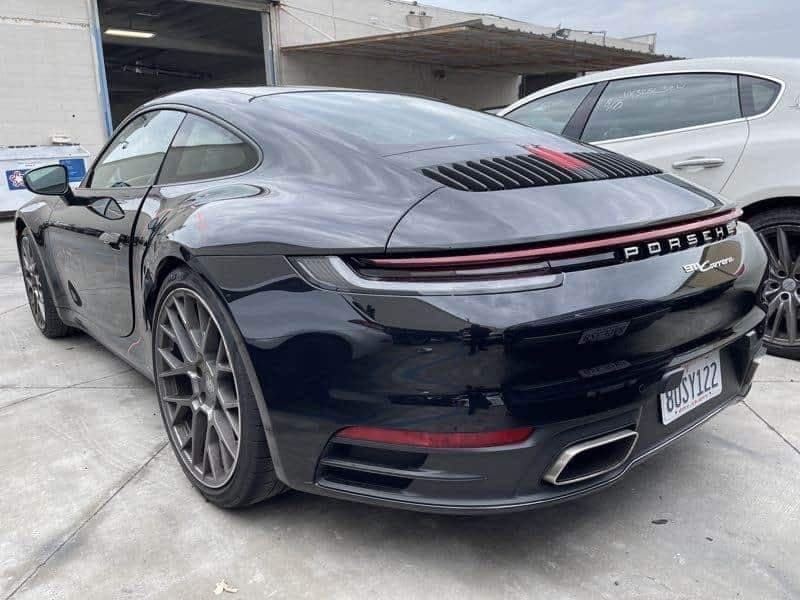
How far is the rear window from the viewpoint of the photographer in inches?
85.5

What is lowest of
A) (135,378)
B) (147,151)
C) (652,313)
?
(135,378)

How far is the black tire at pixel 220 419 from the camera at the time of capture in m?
1.90

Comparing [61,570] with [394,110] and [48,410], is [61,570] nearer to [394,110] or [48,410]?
[48,410]

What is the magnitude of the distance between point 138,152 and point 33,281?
5.70 ft

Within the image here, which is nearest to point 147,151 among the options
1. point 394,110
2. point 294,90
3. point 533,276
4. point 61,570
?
point 294,90

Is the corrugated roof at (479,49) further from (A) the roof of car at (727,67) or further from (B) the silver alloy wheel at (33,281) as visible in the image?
(B) the silver alloy wheel at (33,281)

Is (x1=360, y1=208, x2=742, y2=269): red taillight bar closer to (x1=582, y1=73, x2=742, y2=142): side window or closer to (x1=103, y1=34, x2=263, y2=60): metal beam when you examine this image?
(x1=582, y1=73, x2=742, y2=142): side window

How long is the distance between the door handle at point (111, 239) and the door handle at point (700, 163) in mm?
→ 2931

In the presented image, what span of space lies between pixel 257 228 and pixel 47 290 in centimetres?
264

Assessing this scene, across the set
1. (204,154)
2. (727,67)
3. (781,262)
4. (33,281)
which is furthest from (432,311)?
(33,281)

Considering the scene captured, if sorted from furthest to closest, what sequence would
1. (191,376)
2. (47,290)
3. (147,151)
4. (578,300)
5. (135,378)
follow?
(47,290), (135,378), (147,151), (191,376), (578,300)

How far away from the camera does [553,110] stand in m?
4.39

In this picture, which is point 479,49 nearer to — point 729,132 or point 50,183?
point 729,132

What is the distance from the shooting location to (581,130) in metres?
4.17
